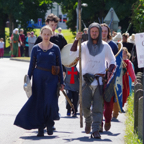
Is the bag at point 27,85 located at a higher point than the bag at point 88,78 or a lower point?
lower

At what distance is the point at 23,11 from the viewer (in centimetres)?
4228

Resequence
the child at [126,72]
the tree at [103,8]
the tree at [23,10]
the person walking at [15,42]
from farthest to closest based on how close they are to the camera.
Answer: the tree at [103,8], the tree at [23,10], the person walking at [15,42], the child at [126,72]

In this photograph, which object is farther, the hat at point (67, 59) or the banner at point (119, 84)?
the banner at point (119, 84)

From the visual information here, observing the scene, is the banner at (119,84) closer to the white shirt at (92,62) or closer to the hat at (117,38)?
the white shirt at (92,62)

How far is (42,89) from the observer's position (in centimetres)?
702

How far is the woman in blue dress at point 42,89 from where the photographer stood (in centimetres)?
697

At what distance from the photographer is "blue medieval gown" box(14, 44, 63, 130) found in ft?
22.9

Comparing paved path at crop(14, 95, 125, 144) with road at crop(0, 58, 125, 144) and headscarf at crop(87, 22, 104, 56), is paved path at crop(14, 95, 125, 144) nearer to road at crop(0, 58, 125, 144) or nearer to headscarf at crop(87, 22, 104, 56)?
road at crop(0, 58, 125, 144)

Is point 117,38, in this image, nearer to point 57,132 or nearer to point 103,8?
point 57,132

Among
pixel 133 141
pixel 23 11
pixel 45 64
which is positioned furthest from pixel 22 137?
pixel 23 11

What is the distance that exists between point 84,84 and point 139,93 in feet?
2.88

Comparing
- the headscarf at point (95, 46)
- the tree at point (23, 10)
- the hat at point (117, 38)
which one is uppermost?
the tree at point (23, 10)

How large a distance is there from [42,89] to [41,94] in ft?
0.26

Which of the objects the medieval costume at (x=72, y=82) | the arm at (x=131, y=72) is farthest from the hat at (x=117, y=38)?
the medieval costume at (x=72, y=82)
